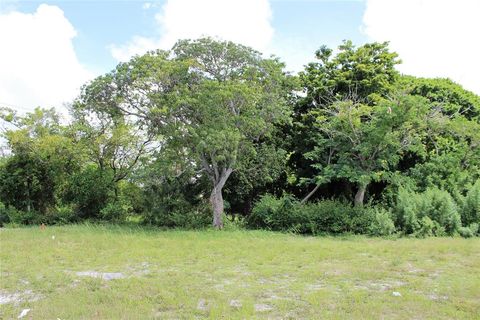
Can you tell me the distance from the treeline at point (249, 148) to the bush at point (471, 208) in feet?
0.14

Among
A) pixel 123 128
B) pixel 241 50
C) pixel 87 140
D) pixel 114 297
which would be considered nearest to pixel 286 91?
pixel 241 50

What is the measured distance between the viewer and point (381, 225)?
12.1m

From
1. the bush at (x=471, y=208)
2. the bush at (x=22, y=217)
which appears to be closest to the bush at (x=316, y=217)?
the bush at (x=471, y=208)

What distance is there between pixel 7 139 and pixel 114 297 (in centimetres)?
1226

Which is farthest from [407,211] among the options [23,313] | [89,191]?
[89,191]

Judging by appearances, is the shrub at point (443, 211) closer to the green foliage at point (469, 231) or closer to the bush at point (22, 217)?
the green foliage at point (469, 231)

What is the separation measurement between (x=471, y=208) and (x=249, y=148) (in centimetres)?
718

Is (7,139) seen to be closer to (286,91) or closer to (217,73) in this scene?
(217,73)

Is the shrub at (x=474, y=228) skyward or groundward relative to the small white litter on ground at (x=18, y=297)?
skyward

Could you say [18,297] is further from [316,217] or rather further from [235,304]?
[316,217]

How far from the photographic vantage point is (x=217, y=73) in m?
13.0

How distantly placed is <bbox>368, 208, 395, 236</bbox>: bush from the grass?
74 cm

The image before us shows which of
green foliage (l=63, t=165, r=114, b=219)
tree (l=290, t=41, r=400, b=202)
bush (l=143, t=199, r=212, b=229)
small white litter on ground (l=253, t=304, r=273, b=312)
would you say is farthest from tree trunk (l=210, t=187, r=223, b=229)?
small white litter on ground (l=253, t=304, r=273, b=312)

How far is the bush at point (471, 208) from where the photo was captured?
1230cm
